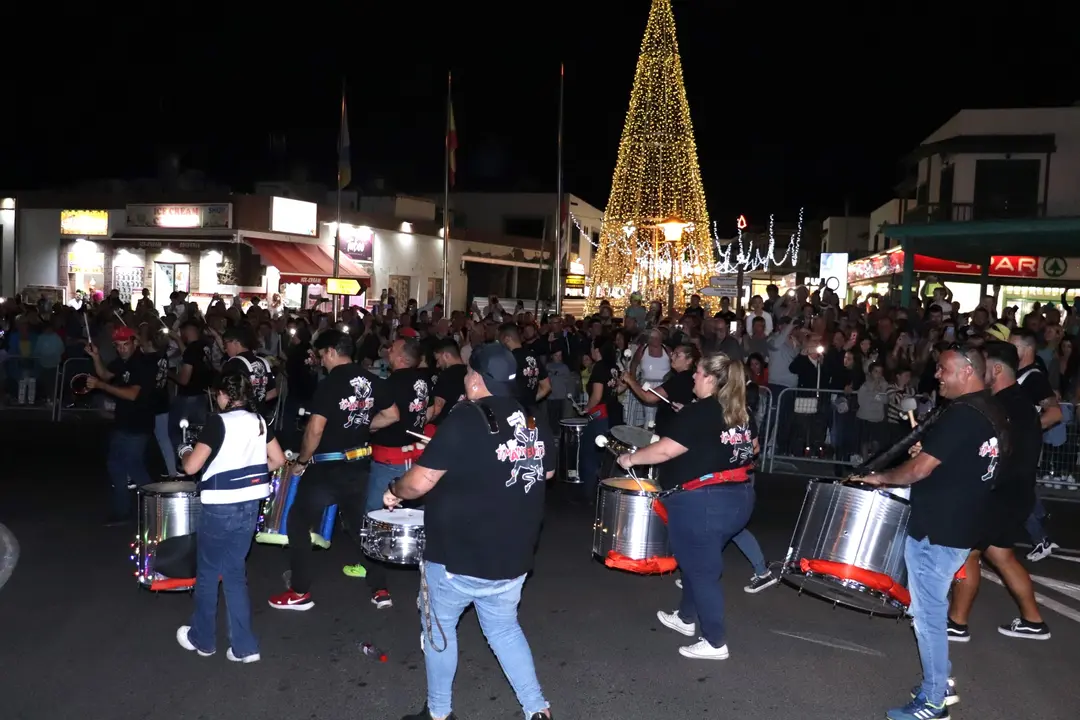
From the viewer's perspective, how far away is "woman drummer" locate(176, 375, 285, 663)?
513 centimetres

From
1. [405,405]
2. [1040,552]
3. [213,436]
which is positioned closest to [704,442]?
[405,405]

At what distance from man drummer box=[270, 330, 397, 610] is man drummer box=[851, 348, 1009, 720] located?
337 centimetres

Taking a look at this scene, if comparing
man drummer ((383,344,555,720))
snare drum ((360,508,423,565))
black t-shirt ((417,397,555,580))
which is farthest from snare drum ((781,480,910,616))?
snare drum ((360,508,423,565))

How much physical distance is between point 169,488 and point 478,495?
278 centimetres

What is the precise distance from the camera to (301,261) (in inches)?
1193

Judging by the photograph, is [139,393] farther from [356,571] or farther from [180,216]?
[180,216]

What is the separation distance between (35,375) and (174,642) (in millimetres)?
11973

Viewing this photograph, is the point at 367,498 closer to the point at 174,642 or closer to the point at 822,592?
→ the point at 174,642

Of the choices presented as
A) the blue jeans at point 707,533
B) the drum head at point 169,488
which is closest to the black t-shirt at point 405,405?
the drum head at point 169,488

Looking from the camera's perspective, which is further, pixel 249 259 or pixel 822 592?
pixel 249 259

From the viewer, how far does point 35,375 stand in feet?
51.4

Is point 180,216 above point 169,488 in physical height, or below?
above

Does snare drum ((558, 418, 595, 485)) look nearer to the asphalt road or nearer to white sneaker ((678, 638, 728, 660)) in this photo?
the asphalt road

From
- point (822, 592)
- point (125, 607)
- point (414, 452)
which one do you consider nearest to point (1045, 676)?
point (822, 592)
